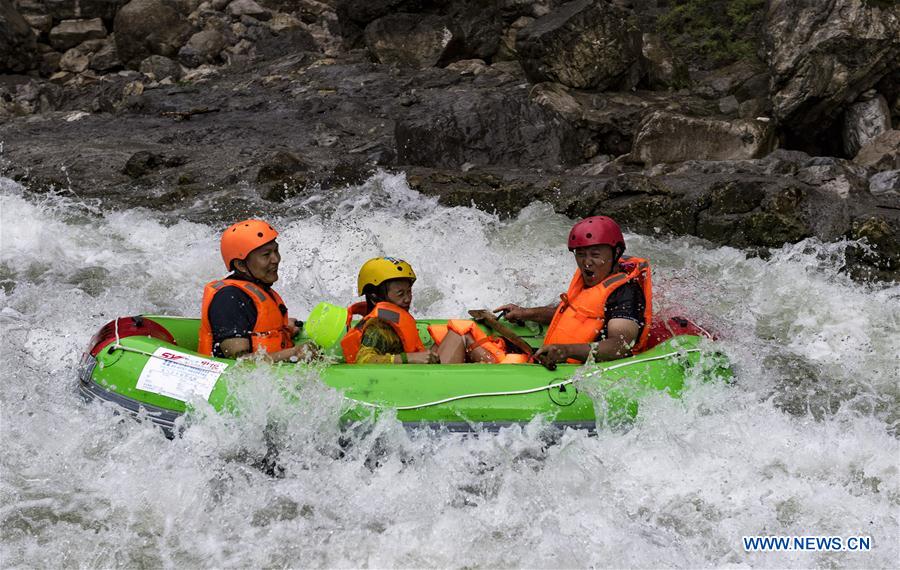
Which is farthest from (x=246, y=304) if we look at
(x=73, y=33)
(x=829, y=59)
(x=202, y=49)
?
(x=73, y=33)

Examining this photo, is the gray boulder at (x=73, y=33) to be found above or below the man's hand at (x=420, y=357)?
below

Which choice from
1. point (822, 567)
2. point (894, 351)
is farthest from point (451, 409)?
point (894, 351)

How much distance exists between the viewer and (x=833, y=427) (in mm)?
5531

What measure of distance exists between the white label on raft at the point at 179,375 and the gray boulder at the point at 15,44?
14397mm

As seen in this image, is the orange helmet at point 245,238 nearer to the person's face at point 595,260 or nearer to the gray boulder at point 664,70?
the person's face at point 595,260

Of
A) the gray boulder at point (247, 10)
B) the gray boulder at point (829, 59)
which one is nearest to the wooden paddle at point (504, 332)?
the gray boulder at point (829, 59)

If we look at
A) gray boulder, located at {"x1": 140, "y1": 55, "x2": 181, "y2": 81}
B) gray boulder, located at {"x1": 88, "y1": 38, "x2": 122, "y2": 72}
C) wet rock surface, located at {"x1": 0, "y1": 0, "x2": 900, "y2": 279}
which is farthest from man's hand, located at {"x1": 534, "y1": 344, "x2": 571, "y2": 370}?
gray boulder, located at {"x1": 88, "y1": 38, "x2": 122, "y2": 72}

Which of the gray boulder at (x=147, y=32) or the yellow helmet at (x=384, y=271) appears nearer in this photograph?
the yellow helmet at (x=384, y=271)

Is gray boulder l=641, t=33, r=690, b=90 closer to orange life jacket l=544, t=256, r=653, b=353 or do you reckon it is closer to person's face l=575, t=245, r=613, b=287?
orange life jacket l=544, t=256, r=653, b=353

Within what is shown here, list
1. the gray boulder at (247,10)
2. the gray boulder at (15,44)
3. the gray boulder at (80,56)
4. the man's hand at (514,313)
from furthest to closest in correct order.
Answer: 1. the gray boulder at (247,10)
2. the gray boulder at (80,56)
3. the gray boulder at (15,44)
4. the man's hand at (514,313)

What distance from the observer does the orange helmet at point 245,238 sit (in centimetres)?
533

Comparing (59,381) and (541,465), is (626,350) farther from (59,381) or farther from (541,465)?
(59,381)

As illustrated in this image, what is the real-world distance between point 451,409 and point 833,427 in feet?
7.60

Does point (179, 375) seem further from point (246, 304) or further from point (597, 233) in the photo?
point (597, 233)
